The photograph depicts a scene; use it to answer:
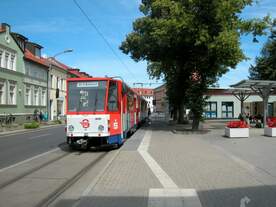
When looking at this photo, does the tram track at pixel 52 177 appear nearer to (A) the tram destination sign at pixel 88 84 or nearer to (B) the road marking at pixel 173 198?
(B) the road marking at pixel 173 198

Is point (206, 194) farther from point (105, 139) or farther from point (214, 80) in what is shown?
point (214, 80)

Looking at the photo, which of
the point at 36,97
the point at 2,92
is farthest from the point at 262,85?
the point at 36,97

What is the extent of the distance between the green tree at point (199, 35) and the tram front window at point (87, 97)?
10744 millimetres

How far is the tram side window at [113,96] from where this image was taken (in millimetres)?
19109

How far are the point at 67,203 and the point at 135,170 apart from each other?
13.7 ft

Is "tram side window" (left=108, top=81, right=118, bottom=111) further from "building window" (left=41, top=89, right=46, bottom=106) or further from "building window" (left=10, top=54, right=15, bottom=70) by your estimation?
"building window" (left=41, top=89, right=46, bottom=106)

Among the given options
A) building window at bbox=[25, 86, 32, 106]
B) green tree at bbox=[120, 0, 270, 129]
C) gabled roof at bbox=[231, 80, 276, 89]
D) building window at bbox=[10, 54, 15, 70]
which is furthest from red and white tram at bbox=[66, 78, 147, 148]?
building window at bbox=[25, 86, 32, 106]

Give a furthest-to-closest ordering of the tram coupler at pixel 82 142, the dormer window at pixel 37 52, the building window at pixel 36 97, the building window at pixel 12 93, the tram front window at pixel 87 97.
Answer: the dormer window at pixel 37 52, the building window at pixel 36 97, the building window at pixel 12 93, the tram front window at pixel 87 97, the tram coupler at pixel 82 142

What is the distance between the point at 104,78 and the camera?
19.2 m

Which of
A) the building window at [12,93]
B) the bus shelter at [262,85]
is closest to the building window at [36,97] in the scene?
the building window at [12,93]

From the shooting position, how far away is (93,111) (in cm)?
1886

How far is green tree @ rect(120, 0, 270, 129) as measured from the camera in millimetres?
28516

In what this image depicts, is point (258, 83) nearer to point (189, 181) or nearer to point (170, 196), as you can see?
point (189, 181)

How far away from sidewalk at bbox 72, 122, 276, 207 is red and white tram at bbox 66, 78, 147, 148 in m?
2.79
